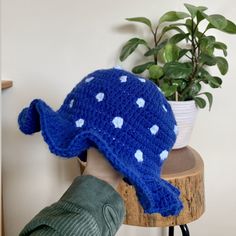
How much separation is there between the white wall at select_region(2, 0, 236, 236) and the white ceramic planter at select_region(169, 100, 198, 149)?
0.23 metres

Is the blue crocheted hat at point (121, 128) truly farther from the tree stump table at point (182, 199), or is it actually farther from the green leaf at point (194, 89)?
the green leaf at point (194, 89)

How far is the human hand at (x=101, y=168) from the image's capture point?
0.38 metres

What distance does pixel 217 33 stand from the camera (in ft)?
3.71

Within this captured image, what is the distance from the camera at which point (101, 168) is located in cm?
38

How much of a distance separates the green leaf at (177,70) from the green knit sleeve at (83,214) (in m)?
0.60

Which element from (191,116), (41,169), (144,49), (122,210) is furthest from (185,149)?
(122,210)

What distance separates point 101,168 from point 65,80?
85cm

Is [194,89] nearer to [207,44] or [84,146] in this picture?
[207,44]

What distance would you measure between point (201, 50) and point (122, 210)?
72 cm

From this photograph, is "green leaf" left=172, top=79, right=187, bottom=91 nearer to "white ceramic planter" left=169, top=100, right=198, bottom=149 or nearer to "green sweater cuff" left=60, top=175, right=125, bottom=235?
"white ceramic planter" left=169, top=100, right=198, bottom=149

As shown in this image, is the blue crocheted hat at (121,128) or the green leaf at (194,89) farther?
the green leaf at (194,89)

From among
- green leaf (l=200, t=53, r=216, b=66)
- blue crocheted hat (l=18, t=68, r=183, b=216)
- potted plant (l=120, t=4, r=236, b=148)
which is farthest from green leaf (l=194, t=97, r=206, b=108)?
blue crocheted hat (l=18, t=68, r=183, b=216)

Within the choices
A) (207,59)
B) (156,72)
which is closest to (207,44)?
(207,59)

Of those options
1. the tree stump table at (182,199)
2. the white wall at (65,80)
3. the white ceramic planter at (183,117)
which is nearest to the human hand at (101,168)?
the tree stump table at (182,199)
